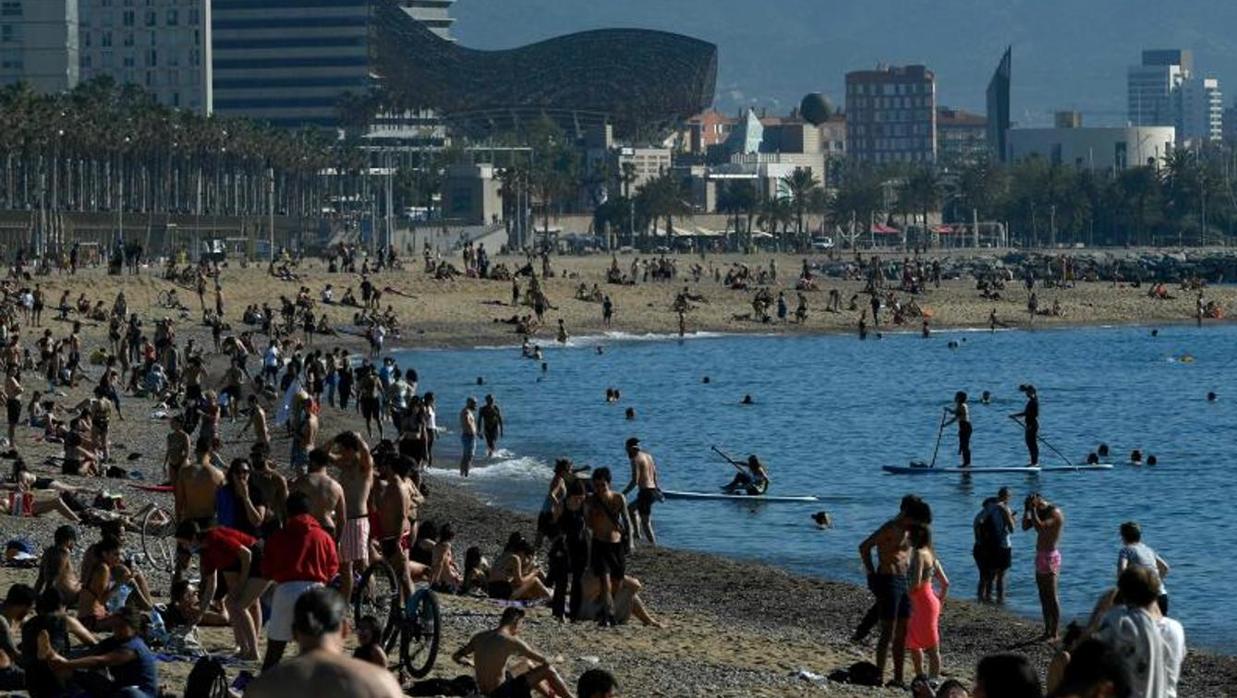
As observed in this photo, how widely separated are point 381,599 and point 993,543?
8.25 meters

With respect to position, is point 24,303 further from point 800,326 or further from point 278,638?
point 278,638

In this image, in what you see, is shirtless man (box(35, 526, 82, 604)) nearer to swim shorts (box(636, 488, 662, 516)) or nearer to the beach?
the beach

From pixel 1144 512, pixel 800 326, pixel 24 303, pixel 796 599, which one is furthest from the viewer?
pixel 800 326

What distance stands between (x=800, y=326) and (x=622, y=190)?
105 metres

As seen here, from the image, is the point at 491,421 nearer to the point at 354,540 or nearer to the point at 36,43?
the point at 354,540

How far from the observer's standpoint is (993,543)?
24438mm

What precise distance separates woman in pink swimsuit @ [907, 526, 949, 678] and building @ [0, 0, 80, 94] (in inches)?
6687

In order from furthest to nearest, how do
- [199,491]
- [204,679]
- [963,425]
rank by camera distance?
[963,425]
[199,491]
[204,679]

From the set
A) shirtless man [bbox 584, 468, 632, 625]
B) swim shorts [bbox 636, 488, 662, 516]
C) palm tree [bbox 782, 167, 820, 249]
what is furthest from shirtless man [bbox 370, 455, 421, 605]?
palm tree [bbox 782, 167, 820, 249]

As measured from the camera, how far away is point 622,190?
18862 centimetres

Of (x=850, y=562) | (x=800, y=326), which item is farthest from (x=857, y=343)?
(x=850, y=562)

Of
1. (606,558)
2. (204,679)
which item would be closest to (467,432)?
(606,558)

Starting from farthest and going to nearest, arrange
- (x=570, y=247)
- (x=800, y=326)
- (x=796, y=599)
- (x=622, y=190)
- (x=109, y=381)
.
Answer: (x=622, y=190)
(x=570, y=247)
(x=800, y=326)
(x=109, y=381)
(x=796, y=599)

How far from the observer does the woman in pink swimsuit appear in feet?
57.3
